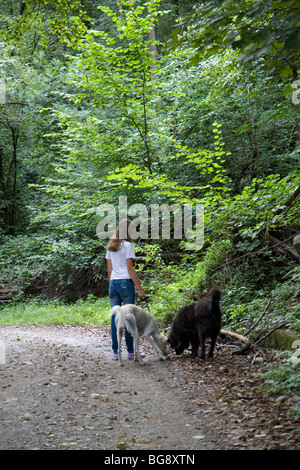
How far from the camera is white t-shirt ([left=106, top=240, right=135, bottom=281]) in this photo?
764 centimetres

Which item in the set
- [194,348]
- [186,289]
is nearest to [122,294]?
[194,348]

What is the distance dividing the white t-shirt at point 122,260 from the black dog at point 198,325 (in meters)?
1.22

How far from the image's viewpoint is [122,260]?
25.2 ft

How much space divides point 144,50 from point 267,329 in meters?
8.65

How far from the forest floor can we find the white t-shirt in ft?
4.82

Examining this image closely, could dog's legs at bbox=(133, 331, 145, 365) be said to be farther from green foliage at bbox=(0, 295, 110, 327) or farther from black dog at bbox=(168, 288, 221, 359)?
green foliage at bbox=(0, 295, 110, 327)

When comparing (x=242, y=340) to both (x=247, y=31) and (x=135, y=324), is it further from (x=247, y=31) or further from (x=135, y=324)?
(x=247, y=31)

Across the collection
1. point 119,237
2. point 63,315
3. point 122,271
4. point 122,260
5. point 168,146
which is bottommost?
point 63,315

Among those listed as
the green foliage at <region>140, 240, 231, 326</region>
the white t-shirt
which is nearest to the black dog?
the white t-shirt

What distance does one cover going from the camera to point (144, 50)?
12.5 m

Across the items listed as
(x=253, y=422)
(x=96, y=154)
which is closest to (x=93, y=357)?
(x=253, y=422)

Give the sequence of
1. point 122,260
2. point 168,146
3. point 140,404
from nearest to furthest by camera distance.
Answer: point 140,404 < point 122,260 < point 168,146

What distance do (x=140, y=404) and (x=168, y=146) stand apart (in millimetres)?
9956
